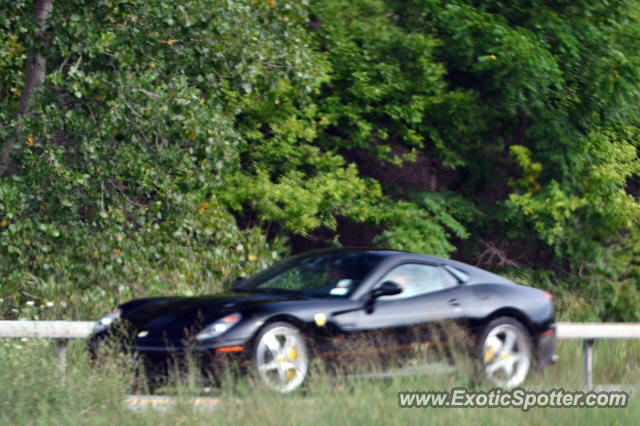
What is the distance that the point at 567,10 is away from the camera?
18.0 meters

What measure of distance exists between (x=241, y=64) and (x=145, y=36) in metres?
1.32

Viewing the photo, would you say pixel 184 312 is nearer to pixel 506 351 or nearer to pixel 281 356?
pixel 281 356

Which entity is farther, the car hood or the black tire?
the car hood

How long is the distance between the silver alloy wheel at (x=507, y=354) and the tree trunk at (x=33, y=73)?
23.6 ft

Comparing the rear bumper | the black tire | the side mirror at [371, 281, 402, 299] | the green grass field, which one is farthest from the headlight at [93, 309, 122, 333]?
the rear bumper

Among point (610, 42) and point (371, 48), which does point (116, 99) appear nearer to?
point (371, 48)

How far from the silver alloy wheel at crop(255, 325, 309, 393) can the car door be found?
63 centimetres

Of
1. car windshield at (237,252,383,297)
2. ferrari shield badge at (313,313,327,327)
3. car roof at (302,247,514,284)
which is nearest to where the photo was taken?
ferrari shield badge at (313,313,327,327)

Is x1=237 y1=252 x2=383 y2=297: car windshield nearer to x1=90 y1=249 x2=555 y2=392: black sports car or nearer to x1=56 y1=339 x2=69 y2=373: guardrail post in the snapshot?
x1=90 y1=249 x2=555 y2=392: black sports car

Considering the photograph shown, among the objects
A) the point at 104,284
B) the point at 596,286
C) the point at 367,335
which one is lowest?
the point at 596,286

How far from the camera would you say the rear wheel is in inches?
368

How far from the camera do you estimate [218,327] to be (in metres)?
8.25

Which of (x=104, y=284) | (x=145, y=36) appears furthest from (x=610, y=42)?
(x=104, y=284)

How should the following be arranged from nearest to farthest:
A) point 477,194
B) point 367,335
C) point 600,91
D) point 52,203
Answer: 1. point 367,335
2. point 52,203
3. point 600,91
4. point 477,194
